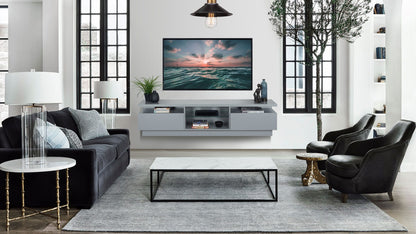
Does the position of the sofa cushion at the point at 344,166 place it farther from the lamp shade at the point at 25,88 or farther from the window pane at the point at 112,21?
the window pane at the point at 112,21

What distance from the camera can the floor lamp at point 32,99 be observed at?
12.7 ft

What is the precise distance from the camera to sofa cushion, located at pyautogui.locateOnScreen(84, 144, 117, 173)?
4957 millimetres

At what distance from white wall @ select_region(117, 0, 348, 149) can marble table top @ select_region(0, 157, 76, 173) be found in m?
4.49

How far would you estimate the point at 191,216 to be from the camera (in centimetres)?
433

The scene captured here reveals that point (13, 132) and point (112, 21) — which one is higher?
point (112, 21)

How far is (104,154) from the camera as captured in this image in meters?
5.21

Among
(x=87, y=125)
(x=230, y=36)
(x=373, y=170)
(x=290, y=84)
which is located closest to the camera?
(x=373, y=170)

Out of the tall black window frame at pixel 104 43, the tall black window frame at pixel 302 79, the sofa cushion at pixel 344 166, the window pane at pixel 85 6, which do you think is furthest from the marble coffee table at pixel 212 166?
the window pane at pixel 85 6

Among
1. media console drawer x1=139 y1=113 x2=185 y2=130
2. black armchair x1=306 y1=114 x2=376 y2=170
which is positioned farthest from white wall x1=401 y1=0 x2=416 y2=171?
media console drawer x1=139 y1=113 x2=185 y2=130

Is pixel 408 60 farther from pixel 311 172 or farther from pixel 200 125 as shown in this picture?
pixel 200 125

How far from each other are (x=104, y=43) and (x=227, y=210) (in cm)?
537

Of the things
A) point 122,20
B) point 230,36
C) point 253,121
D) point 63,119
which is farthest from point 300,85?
point 63,119

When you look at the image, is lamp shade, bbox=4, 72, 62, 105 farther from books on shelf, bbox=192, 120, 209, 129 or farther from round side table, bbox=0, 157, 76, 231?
books on shelf, bbox=192, 120, 209, 129

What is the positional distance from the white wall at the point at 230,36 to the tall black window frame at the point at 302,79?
16cm
